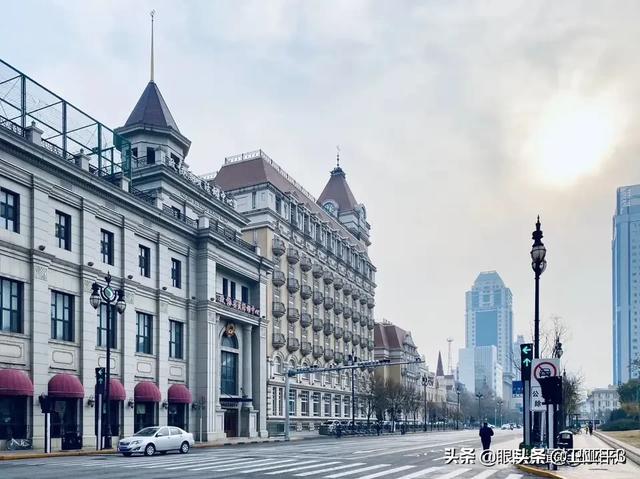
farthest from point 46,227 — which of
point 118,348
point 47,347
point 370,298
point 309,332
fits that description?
point 370,298

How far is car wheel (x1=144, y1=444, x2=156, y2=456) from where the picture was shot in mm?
31719

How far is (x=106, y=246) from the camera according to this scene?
43.7m

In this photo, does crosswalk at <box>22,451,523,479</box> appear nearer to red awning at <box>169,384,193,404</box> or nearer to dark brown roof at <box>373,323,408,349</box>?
red awning at <box>169,384,193,404</box>

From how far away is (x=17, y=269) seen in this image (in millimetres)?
35781

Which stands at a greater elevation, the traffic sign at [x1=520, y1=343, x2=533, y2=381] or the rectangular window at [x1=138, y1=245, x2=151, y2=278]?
the rectangular window at [x1=138, y1=245, x2=151, y2=278]

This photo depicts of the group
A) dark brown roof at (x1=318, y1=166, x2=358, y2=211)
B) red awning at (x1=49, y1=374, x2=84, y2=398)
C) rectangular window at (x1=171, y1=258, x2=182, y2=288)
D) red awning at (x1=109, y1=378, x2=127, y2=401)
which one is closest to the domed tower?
dark brown roof at (x1=318, y1=166, x2=358, y2=211)

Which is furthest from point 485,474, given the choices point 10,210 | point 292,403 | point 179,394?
point 292,403

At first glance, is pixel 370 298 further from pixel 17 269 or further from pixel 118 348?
pixel 17 269

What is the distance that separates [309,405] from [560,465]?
57.1 m

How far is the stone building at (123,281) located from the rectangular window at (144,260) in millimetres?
74

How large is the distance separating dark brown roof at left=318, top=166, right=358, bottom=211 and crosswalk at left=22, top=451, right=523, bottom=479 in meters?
74.6

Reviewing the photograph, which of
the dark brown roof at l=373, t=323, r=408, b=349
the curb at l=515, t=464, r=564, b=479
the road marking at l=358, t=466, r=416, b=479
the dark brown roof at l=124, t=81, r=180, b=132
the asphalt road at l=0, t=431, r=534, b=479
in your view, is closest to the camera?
the curb at l=515, t=464, r=564, b=479

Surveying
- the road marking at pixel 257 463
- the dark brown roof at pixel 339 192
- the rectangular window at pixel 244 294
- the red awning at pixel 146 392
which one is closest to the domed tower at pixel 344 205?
the dark brown roof at pixel 339 192

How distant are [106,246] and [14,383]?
11842 millimetres
